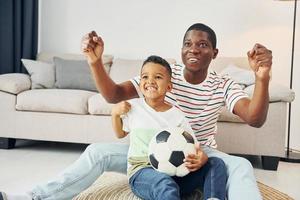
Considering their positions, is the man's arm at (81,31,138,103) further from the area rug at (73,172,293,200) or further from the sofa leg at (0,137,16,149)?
the sofa leg at (0,137,16,149)

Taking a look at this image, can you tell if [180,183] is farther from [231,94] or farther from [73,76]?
[73,76]

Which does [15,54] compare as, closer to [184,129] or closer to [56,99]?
[56,99]

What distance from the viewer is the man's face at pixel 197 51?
1.52 m

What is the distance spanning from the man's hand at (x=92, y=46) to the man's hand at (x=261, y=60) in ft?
1.75

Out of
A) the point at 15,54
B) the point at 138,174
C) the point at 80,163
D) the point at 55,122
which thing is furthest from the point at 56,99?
the point at 138,174

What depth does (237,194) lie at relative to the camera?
125 cm

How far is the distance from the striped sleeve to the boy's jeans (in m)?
0.18

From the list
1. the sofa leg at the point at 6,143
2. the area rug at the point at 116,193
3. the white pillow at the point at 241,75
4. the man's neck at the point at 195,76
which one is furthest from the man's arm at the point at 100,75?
the sofa leg at the point at 6,143

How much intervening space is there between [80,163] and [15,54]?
227 centimetres

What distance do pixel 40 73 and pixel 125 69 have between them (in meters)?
0.67

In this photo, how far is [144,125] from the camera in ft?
4.82

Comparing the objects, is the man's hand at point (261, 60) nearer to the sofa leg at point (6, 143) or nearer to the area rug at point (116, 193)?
the area rug at point (116, 193)

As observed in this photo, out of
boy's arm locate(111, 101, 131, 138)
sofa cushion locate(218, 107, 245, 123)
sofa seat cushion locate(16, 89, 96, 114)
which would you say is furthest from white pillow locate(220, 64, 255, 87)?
boy's arm locate(111, 101, 131, 138)

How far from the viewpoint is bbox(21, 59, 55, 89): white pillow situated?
10.3ft
